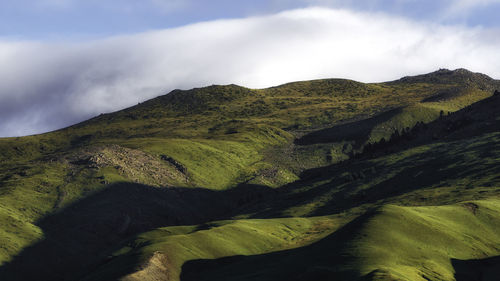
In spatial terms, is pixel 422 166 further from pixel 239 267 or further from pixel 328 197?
pixel 239 267

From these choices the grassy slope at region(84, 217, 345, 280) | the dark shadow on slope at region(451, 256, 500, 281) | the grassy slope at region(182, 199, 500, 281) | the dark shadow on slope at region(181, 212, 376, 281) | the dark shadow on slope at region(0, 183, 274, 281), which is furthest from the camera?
the dark shadow on slope at region(0, 183, 274, 281)

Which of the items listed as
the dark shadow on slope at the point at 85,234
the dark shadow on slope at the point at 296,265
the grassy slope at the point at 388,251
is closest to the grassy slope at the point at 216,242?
the dark shadow on slope at the point at 296,265

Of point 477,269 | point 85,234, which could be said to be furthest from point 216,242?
point 85,234

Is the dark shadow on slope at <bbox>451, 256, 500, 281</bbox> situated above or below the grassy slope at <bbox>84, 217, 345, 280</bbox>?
below

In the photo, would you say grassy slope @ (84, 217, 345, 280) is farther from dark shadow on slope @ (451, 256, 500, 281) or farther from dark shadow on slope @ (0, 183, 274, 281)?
dark shadow on slope @ (451, 256, 500, 281)

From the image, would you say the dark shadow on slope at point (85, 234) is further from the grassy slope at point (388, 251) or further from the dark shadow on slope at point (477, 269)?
the dark shadow on slope at point (477, 269)

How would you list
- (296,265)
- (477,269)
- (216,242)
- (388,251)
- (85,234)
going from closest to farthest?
(388,251)
(477,269)
(296,265)
(216,242)
(85,234)

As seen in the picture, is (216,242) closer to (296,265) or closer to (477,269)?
(296,265)

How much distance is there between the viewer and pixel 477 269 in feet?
320

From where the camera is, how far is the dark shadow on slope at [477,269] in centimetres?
9291

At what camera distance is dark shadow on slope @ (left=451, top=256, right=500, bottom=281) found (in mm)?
92912

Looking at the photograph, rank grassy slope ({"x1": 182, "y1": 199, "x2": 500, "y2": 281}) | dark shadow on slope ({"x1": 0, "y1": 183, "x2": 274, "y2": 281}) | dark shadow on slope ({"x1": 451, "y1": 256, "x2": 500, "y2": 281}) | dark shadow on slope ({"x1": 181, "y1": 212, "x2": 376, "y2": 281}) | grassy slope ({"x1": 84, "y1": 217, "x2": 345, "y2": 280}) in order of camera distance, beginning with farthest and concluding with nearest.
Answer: dark shadow on slope ({"x1": 0, "y1": 183, "x2": 274, "y2": 281}) < grassy slope ({"x1": 84, "y1": 217, "x2": 345, "y2": 280}) < dark shadow on slope ({"x1": 451, "y1": 256, "x2": 500, "y2": 281}) < grassy slope ({"x1": 182, "y1": 199, "x2": 500, "y2": 281}) < dark shadow on slope ({"x1": 181, "y1": 212, "x2": 376, "y2": 281})

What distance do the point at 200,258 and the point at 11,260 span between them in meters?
52.8

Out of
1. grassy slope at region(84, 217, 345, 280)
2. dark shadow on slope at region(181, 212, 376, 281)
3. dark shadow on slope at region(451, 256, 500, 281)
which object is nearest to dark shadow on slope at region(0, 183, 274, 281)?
grassy slope at region(84, 217, 345, 280)
